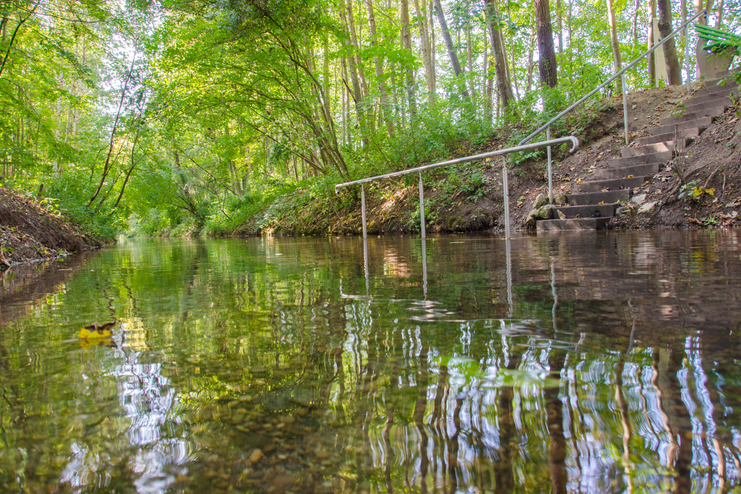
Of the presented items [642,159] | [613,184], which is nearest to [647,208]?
[613,184]

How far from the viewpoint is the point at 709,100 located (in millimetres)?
7590

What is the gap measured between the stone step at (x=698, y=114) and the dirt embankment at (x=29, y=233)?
10051mm

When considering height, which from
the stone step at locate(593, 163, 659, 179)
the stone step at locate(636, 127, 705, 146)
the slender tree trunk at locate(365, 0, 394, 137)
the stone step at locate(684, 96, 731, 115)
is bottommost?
the stone step at locate(593, 163, 659, 179)

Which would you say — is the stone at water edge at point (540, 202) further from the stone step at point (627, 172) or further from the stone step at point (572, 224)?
the stone step at point (627, 172)

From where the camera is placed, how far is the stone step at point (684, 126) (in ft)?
22.7

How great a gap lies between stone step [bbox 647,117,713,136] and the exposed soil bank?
176 mm

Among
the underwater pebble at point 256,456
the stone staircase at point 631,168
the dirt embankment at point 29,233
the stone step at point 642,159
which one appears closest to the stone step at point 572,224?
the stone staircase at point 631,168

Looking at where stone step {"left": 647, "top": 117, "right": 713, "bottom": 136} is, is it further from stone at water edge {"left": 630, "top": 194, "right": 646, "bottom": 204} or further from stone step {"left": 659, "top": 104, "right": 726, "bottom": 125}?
stone at water edge {"left": 630, "top": 194, "right": 646, "bottom": 204}

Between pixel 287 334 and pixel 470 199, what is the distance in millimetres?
7781

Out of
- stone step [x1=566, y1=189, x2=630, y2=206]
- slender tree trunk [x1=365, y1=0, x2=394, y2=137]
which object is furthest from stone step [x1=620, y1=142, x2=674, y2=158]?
slender tree trunk [x1=365, y1=0, x2=394, y2=137]

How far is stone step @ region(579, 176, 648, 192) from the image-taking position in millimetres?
6812

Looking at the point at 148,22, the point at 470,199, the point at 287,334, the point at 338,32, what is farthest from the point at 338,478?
the point at 148,22

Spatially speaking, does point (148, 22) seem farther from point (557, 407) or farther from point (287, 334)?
point (557, 407)

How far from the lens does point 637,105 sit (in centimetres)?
878
